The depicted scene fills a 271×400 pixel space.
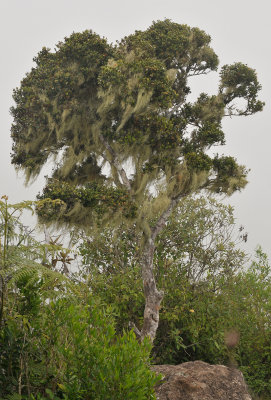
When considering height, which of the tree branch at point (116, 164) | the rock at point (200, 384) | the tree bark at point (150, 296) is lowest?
the rock at point (200, 384)

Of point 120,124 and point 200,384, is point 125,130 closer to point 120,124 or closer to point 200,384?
point 120,124

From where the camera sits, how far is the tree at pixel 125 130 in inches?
420

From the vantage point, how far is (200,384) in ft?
21.9

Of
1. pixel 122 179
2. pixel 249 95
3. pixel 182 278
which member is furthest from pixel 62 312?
pixel 249 95

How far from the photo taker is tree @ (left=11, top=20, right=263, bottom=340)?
10.7m

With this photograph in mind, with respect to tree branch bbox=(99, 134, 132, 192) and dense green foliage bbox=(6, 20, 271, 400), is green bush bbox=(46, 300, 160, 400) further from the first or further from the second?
tree branch bbox=(99, 134, 132, 192)

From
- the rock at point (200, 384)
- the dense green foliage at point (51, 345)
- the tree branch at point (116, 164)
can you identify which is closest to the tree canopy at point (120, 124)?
the tree branch at point (116, 164)

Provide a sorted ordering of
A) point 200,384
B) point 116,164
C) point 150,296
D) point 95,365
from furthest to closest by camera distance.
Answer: point 116,164
point 150,296
point 200,384
point 95,365

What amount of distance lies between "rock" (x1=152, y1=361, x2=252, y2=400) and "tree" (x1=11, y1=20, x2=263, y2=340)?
316cm

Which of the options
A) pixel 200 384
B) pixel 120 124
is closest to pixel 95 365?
pixel 200 384

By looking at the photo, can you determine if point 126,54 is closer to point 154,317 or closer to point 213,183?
point 213,183

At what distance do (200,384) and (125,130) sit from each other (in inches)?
259

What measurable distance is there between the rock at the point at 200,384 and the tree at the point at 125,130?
3.16 meters

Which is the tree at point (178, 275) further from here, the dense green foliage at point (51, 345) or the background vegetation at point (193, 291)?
the dense green foliage at point (51, 345)
